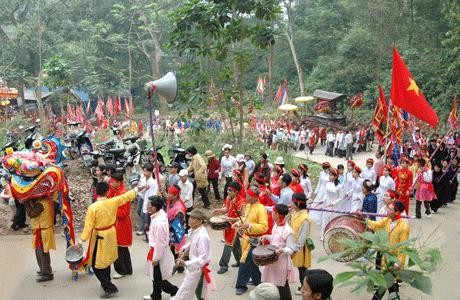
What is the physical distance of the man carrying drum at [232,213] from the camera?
22.8ft

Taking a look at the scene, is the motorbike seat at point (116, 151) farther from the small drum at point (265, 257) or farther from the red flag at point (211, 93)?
the small drum at point (265, 257)

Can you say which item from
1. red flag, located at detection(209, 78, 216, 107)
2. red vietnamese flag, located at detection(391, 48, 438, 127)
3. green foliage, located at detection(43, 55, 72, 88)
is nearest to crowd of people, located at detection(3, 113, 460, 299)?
red vietnamese flag, located at detection(391, 48, 438, 127)

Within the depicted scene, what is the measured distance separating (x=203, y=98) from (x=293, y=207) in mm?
7265

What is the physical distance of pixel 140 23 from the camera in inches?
1612

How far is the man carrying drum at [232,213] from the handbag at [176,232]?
0.51 meters

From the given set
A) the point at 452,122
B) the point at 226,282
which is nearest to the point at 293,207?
the point at 226,282

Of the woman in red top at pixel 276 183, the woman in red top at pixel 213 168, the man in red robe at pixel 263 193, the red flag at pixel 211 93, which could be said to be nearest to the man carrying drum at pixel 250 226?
the man in red robe at pixel 263 193

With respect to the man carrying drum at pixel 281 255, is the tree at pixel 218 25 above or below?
above

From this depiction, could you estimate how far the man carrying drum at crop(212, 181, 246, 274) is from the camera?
6.96 metres

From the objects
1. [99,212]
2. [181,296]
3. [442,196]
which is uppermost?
[99,212]

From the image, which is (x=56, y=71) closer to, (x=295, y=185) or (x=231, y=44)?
(x=231, y=44)

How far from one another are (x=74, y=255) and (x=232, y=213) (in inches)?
88.1

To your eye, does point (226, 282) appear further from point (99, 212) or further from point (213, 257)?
point (99, 212)

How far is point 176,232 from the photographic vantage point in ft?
22.4
